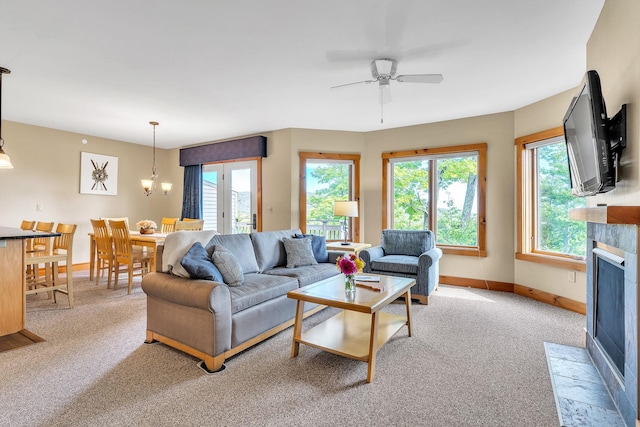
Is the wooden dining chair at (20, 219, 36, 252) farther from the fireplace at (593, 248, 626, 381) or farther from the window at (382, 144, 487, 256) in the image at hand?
the fireplace at (593, 248, 626, 381)

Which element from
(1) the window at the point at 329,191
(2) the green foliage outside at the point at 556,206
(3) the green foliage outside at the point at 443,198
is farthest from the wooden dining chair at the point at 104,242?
(2) the green foliage outside at the point at 556,206

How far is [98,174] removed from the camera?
5996 mm

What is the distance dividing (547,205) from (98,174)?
7.44 m

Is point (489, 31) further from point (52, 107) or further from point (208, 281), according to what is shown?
point (52, 107)

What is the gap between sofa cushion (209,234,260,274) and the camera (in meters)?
3.17

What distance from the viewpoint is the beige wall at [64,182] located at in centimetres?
503

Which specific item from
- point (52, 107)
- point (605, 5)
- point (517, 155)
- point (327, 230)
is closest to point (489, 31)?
point (605, 5)

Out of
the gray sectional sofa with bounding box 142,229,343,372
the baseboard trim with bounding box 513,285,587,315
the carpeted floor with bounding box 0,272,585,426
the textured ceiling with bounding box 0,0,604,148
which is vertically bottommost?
the carpeted floor with bounding box 0,272,585,426

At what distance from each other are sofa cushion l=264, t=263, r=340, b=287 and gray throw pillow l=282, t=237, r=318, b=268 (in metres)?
0.08

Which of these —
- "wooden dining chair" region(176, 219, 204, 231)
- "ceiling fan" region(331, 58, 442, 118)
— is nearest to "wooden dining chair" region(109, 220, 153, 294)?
"wooden dining chair" region(176, 219, 204, 231)

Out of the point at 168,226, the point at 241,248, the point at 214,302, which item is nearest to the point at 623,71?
the point at 214,302

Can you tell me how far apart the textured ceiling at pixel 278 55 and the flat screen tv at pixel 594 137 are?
798mm

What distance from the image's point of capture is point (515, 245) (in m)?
4.46

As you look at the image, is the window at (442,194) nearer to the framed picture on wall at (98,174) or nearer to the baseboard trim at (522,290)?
the baseboard trim at (522,290)
